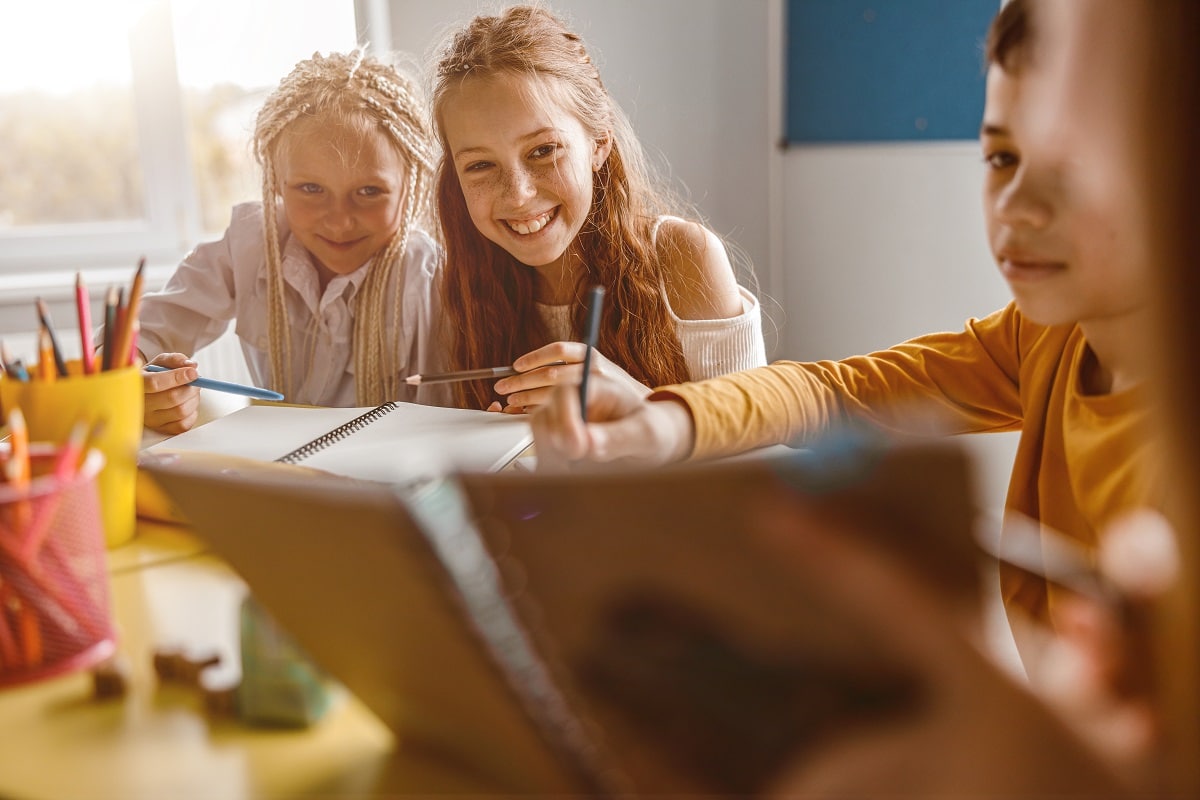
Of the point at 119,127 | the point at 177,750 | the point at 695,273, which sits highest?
the point at 119,127

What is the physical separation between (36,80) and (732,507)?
7.70 ft

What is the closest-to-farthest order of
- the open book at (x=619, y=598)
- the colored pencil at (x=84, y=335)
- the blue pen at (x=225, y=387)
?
the open book at (x=619, y=598), the colored pencil at (x=84, y=335), the blue pen at (x=225, y=387)

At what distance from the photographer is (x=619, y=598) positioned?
0.27 metres

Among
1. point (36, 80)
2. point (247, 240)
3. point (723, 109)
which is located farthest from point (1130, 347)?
point (36, 80)

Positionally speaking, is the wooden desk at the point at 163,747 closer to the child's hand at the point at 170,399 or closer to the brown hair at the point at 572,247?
the child's hand at the point at 170,399

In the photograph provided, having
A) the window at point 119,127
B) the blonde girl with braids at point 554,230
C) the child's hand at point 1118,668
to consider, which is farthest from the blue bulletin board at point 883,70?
the child's hand at point 1118,668

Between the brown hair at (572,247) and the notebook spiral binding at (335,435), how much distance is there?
0.20 metres

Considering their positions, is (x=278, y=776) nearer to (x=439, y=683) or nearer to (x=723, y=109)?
(x=439, y=683)

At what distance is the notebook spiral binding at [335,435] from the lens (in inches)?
28.2

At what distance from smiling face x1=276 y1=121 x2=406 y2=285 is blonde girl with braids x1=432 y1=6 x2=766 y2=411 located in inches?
2.9

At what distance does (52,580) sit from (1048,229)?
50 centimetres

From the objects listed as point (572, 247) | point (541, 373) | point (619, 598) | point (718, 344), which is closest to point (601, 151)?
point (572, 247)

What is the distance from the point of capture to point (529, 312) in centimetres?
119

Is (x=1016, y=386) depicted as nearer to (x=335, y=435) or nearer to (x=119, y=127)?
(x=335, y=435)
